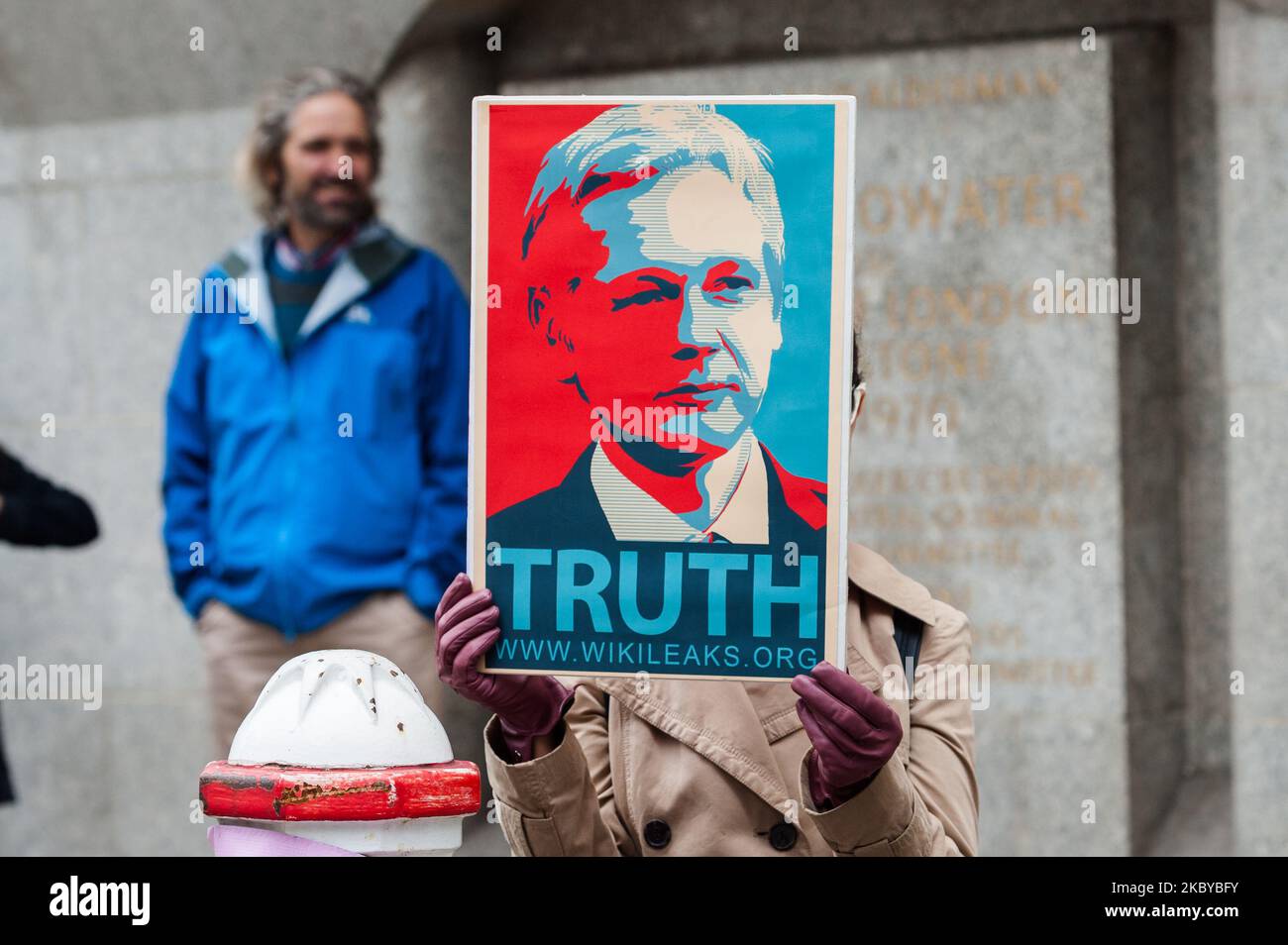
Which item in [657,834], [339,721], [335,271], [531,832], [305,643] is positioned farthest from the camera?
[335,271]

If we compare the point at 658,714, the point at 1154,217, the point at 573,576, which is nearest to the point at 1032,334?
the point at 1154,217

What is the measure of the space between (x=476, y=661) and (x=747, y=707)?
2.08 ft

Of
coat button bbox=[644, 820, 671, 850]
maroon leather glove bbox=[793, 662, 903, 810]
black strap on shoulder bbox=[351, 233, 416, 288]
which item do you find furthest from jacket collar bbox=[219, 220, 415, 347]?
maroon leather glove bbox=[793, 662, 903, 810]

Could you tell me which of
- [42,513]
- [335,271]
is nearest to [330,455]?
[335,271]

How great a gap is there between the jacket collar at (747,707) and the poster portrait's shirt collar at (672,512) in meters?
0.46

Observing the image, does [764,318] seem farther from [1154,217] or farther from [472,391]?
[1154,217]

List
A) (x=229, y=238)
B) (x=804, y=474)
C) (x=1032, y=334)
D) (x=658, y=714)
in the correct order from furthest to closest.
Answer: (x=229, y=238), (x=1032, y=334), (x=658, y=714), (x=804, y=474)

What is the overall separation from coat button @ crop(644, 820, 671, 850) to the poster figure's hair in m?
0.91

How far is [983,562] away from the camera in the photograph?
20.4ft

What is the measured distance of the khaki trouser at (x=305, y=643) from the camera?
19.3ft

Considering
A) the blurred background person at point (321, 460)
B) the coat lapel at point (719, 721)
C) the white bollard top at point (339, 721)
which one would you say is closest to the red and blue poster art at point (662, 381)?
the white bollard top at point (339, 721)

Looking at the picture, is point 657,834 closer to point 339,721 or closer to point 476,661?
point 476,661

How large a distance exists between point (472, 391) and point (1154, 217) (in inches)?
185

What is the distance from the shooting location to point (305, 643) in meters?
5.89
